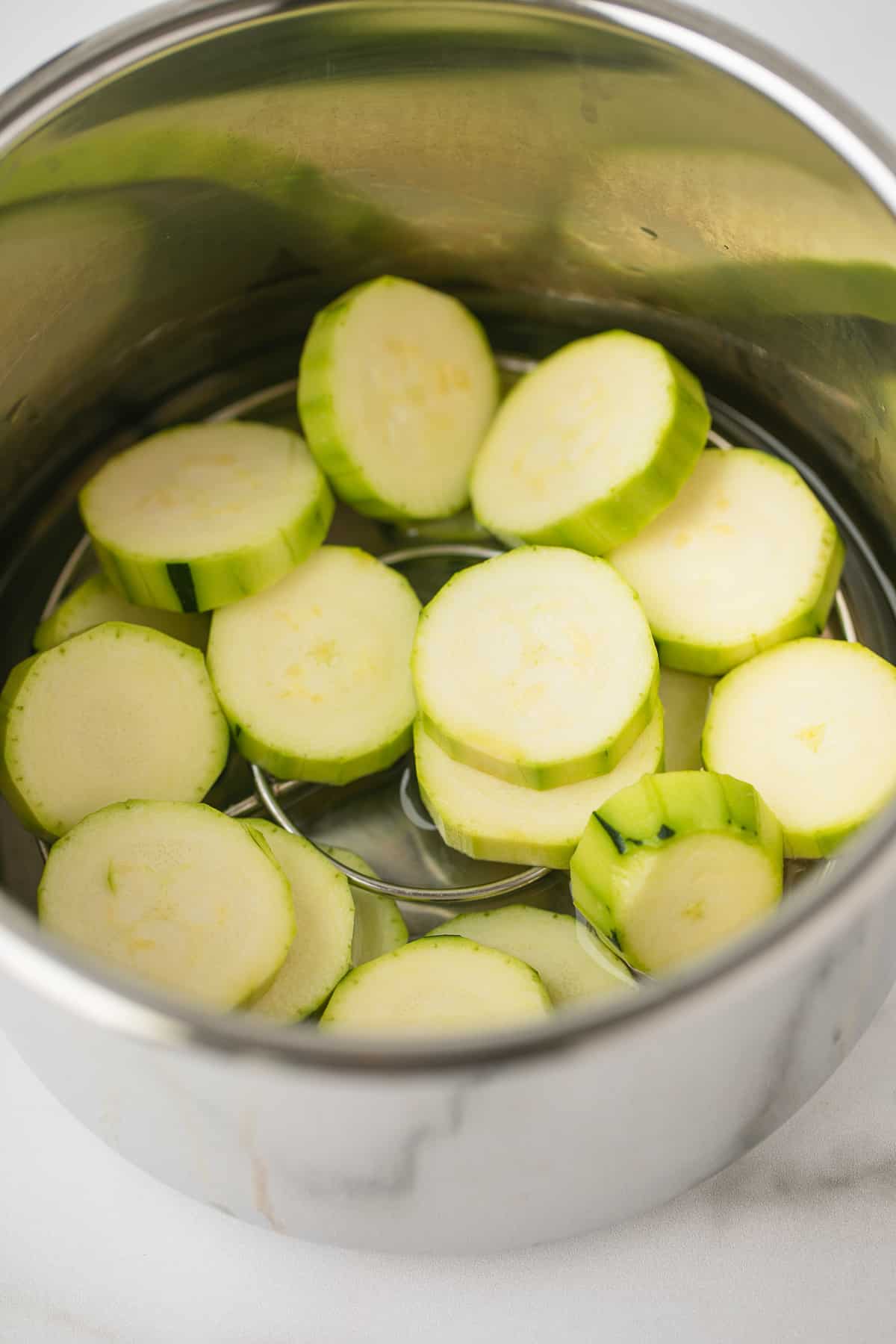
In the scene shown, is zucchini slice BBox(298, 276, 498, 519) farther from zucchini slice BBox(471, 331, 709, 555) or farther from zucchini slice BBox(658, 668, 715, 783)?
zucchini slice BBox(658, 668, 715, 783)

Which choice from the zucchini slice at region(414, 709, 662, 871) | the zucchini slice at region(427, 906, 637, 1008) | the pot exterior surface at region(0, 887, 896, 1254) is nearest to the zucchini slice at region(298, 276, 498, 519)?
the zucchini slice at region(414, 709, 662, 871)

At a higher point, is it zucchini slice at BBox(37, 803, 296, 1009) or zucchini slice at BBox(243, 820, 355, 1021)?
zucchini slice at BBox(37, 803, 296, 1009)

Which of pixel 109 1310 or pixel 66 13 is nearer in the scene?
pixel 109 1310

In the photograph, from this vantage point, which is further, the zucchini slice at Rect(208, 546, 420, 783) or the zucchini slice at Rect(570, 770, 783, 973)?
the zucchini slice at Rect(208, 546, 420, 783)

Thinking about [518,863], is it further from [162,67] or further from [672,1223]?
[162,67]

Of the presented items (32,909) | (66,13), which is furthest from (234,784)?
(66,13)

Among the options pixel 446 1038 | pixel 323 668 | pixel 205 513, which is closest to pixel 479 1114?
pixel 446 1038

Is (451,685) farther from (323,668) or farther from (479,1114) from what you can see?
(479,1114)
